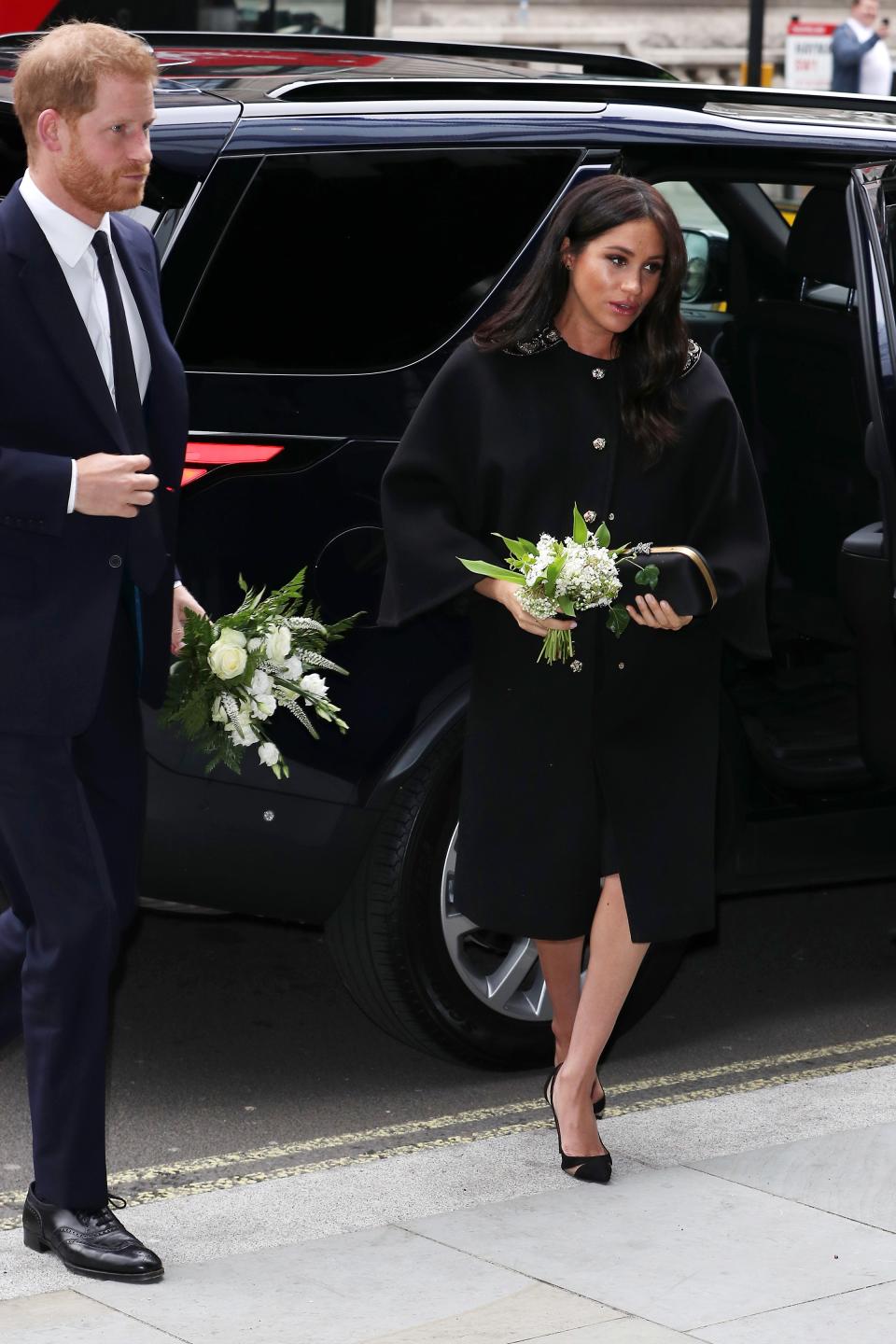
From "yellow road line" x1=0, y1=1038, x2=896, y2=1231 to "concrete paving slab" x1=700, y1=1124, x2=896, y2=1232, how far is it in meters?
0.41

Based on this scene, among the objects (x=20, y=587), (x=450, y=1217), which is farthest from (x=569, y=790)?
(x=20, y=587)

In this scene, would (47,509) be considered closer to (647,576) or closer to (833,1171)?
(647,576)

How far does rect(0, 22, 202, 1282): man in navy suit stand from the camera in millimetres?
3436

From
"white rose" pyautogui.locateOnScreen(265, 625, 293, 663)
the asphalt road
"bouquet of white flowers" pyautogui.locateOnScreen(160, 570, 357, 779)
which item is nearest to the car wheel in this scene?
the asphalt road

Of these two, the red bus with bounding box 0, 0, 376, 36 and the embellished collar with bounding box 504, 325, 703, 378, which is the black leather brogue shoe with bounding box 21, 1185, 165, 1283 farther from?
the red bus with bounding box 0, 0, 376, 36

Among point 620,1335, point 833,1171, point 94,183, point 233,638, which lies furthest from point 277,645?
point 833,1171

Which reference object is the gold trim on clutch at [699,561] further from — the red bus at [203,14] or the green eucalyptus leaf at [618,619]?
the red bus at [203,14]

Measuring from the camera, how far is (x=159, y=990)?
5.30m

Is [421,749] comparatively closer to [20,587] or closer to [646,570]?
[646,570]

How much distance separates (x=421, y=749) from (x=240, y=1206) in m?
0.93

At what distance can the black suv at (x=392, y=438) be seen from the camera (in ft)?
13.6

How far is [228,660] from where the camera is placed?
379cm

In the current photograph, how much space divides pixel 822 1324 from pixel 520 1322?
45 cm

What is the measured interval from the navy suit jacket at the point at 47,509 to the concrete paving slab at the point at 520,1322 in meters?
1.07
